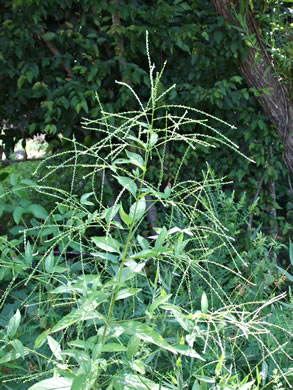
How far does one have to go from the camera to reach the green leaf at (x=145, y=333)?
4.24 feet

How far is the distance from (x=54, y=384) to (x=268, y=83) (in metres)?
2.58

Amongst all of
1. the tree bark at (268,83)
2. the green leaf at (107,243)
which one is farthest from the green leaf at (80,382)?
the tree bark at (268,83)

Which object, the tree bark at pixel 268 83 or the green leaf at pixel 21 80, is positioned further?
the tree bark at pixel 268 83

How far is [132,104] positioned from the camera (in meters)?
3.26

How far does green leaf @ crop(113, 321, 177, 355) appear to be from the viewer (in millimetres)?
1293

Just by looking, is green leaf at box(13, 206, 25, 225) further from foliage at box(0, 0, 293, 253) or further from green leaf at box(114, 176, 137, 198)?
green leaf at box(114, 176, 137, 198)

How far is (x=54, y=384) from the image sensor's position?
1.37 m

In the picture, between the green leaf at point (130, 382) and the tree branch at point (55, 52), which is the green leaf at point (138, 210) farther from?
the tree branch at point (55, 52)

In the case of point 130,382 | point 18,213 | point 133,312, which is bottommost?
point 133,312

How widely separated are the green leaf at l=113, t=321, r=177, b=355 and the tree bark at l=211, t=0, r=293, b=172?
2372 mm

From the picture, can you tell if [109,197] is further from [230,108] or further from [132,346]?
[132,346]

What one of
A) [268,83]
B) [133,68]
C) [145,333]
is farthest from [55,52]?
[145,333]

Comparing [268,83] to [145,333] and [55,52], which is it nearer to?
[55,52]

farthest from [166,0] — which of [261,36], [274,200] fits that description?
[274,200]
